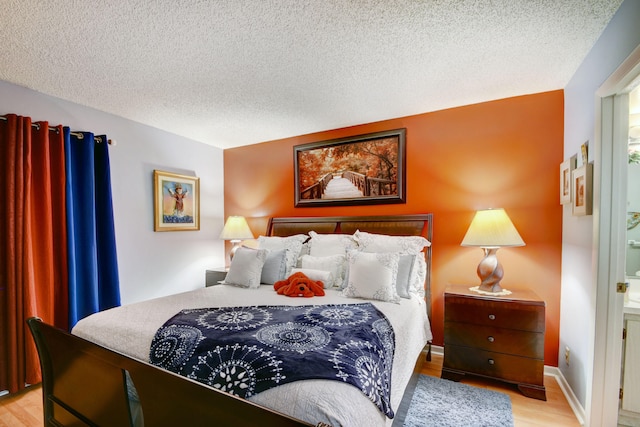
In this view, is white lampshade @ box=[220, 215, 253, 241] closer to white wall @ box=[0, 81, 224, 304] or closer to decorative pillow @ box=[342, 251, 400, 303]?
white wall @ box=[0, 81, 224, 304]

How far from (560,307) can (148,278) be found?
13.5 feet

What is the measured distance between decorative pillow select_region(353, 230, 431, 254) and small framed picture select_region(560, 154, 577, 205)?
109 centimetres

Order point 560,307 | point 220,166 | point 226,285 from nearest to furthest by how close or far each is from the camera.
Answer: point 560,307 < point 226,285 < point 220,166

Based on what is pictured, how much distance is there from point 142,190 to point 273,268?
5.97 ft

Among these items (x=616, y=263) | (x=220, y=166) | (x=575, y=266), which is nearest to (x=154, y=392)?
(x=616, y=263)

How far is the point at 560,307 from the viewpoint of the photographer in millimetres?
2436

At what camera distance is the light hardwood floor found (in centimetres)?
192

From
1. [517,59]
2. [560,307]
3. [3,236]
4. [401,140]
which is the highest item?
[517,59]

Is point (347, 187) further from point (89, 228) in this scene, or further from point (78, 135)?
point (78, 135)

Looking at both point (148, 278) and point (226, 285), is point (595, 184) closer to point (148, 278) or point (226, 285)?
point (226, 285)

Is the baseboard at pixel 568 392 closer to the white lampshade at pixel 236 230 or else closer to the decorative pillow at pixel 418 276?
the decorative pillow at pixel 418 276

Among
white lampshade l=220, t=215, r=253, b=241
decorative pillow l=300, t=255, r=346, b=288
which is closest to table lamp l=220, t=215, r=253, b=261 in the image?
white lampshade l=220, t=215, r=253, b=241

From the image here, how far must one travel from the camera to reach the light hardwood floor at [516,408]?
1.92 metres

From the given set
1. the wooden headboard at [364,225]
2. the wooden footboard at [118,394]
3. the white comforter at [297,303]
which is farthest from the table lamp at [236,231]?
the wooden footboard at [118,394]
